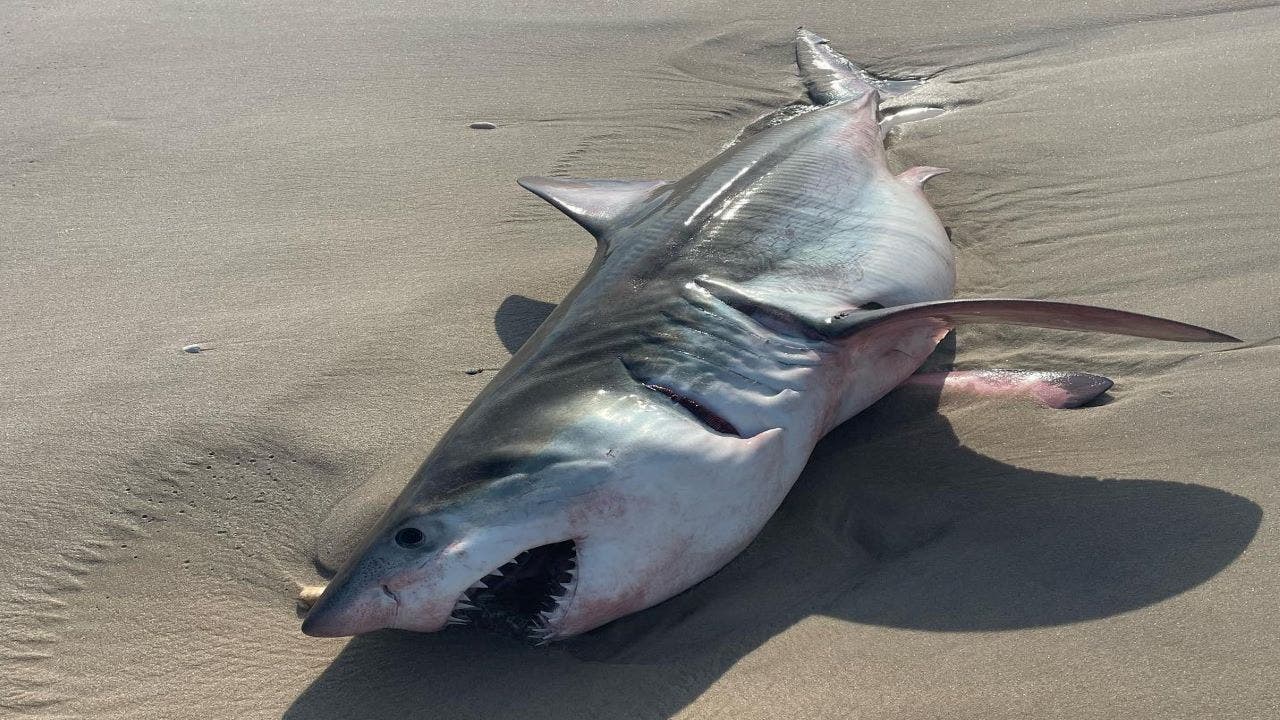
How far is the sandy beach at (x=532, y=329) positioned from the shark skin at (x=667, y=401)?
180 millimetres

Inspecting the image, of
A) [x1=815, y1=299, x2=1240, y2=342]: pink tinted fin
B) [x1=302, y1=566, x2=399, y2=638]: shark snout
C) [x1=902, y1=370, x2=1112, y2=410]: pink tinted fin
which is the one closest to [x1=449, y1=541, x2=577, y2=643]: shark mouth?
[x1=302, y1=566, x2=399, y2=638]: shark snout

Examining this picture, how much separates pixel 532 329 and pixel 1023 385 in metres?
1.79

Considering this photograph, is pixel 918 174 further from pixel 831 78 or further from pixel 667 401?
pixel 667 401

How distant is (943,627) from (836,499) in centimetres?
59

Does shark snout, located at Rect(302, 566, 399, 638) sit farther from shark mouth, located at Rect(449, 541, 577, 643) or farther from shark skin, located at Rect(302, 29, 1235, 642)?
shark mouth, located at Rect(449, 541, 577, 643)

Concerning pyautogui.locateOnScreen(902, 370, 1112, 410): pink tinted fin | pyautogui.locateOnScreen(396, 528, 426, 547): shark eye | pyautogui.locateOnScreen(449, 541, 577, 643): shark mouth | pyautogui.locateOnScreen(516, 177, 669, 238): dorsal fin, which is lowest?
pyautogui.locateOnScreen(449, 541, 577, 643): shark mouth

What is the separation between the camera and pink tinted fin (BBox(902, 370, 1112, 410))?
3502 mm

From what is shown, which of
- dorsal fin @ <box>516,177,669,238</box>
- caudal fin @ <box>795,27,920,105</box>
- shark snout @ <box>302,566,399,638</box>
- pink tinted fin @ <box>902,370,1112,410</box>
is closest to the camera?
shark snout @ <box>302,566,399,638</box>

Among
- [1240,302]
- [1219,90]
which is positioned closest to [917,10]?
[1219,90]

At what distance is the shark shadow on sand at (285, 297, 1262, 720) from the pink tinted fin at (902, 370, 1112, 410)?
0.39 m

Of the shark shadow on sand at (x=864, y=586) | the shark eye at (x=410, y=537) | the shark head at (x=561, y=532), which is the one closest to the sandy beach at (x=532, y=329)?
the shark shadow on sand at (x=864, y=586)

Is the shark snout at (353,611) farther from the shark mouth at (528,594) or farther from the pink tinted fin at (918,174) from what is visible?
the pink tinted fin at (918,174)

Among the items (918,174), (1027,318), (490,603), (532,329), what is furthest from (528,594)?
(918,174)

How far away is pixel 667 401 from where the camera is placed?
300 cm
